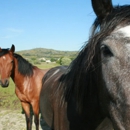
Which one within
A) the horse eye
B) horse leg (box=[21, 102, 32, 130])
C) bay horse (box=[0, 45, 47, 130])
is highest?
the horse eye

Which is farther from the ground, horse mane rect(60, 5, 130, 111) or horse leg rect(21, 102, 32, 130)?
horse mane rect(60, 5, 130, 111)

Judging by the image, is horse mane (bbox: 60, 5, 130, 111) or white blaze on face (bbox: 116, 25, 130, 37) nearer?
white blaze on face (bbox: 116, 25, 130, 37)

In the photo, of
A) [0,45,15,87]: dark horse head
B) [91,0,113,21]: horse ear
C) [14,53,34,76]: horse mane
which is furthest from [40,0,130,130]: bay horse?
[14,53,34,76]: horse mane

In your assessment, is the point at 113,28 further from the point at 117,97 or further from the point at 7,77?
the point at 7,77

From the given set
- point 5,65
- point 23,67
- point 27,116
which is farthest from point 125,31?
point 27,116

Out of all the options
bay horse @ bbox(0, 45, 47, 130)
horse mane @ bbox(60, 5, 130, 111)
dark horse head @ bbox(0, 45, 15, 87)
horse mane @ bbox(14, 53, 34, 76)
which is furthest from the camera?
horse mane @ bbox(14, 53, 34, 76)

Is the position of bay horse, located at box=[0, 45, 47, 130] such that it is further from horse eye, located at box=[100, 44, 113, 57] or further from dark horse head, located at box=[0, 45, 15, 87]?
horse eye, located at box=[100, 44, 113, 57]

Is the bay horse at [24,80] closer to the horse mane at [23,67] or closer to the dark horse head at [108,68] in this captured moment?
the horse mane at [23,67]

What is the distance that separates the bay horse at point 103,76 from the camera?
1.11m

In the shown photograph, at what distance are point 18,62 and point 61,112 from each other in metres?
3.79

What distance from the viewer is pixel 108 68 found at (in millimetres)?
1199

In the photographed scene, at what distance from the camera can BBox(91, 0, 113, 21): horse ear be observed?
135 centimetres

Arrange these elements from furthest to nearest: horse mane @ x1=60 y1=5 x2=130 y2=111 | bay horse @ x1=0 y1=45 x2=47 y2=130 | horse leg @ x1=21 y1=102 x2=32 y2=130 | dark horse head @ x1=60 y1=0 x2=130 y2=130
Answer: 1. horse leg @ x1=21 y1=102 x2=32 y2=130
2. bay horse @ x1=0 y1=45 x2=47 y2=130
3. horse mane @ x1=60 y1=5 x2=130 y2=111
4. dark horse head @ x1=60 y1=0 x2=130 y2=130

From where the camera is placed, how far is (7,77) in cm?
525
